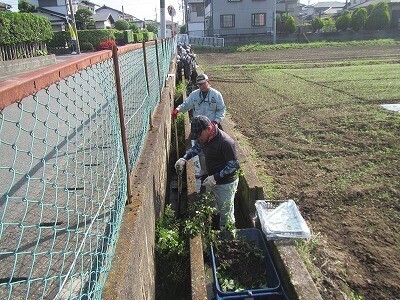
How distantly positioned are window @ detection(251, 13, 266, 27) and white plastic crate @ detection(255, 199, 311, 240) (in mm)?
42203

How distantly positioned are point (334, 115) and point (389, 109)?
177cm

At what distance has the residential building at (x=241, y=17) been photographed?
42250mm

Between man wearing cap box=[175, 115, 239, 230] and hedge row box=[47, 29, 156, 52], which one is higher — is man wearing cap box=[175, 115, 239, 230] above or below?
below

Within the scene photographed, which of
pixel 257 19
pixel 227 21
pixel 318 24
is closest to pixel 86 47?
pixel 227 21

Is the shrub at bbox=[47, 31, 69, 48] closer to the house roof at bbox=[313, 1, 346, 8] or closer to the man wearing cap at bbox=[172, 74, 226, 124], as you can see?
the man wearing cap at bbox=[172, 74, 226, 124]

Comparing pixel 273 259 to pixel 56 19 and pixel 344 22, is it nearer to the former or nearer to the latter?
pixel 344 22

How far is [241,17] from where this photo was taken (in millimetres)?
42812

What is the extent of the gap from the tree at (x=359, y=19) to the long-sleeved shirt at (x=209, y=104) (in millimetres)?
42283

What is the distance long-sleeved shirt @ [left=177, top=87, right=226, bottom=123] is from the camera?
6.00m

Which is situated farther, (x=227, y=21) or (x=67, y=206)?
(x=227, y=21)

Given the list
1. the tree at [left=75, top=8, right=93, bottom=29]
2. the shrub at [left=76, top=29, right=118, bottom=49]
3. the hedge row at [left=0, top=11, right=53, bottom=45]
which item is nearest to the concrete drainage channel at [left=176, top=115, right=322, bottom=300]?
the hedge row at [left=0, top=11, right=53, bottom=45]

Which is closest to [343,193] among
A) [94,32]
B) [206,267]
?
[206,267]

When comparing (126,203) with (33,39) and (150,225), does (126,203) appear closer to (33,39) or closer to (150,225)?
(150,225)

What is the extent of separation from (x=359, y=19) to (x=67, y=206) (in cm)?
4655
